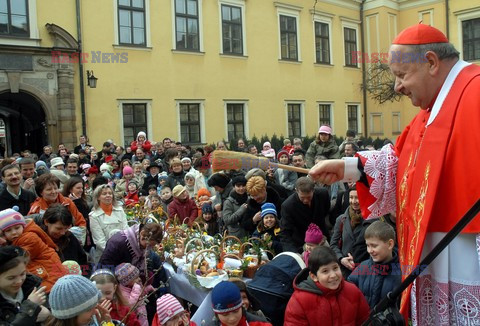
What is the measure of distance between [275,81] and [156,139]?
589cm

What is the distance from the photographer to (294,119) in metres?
21.3

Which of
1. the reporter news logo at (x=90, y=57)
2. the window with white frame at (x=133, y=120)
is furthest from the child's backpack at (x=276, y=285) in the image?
the window with white frame at (x=133, y=120)

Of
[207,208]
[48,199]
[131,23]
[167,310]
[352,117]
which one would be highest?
[131,23]

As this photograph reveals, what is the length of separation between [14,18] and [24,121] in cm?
540

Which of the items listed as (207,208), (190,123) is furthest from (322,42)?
(207,208)

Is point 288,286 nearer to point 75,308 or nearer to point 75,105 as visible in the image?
point 75,308

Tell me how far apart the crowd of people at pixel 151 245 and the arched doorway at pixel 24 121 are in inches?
318

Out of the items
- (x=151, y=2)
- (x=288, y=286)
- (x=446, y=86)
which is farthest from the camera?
(x=151, y=2)

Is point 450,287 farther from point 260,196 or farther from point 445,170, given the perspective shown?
point 260,196

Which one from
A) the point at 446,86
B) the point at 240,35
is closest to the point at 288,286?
the point at 446,86

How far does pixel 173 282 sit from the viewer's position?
5371 mm

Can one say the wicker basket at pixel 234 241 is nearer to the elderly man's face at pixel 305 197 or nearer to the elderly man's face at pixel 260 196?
the elderly man's face at pixel 260 196

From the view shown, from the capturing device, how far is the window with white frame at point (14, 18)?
→ 13.9 m

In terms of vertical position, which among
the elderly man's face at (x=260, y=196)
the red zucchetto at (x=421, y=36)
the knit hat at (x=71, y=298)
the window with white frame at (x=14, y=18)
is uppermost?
the window with white frame at (x=14, y=18)
